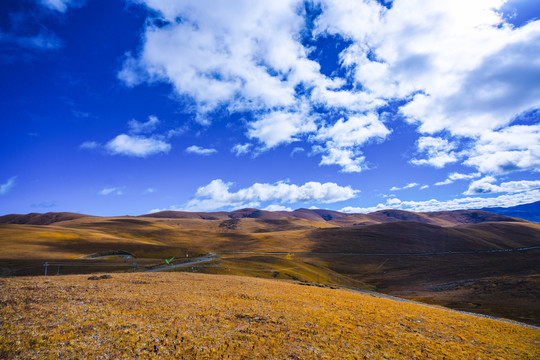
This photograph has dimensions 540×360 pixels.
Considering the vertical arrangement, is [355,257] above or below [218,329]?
below

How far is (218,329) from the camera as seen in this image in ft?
44.0

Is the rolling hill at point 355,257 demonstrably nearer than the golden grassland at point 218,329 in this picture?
No

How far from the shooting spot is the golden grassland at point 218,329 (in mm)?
10773

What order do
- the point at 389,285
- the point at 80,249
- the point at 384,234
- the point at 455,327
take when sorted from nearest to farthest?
the point at 455,327, the point at 389,285, the point at 80,249, the point at 384,234

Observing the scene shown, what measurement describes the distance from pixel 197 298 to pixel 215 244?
125632mm

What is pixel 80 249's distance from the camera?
258 feet

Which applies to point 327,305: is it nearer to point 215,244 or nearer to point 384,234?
point 215,244

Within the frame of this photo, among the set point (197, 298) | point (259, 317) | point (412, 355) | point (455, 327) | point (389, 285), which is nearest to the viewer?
point (412, 355)

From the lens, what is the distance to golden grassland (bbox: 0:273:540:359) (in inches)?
424

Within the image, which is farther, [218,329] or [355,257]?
[355,257]

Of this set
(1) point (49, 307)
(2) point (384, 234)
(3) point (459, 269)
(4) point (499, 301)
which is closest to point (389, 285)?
(3) point (459, 269)

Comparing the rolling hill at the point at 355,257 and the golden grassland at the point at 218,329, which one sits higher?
the golden grassland at the point at 218,329

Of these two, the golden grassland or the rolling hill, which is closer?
the golden grassland

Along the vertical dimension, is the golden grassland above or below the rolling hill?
above
